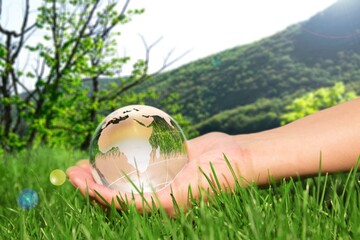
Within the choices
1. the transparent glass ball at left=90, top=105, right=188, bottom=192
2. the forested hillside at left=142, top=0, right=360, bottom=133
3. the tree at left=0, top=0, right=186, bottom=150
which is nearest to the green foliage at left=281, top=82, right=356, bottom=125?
the tree at left=0, top=0, right=186, bottom=150

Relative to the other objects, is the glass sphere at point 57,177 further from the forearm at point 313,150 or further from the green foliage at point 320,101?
the green foliage at point 320,101

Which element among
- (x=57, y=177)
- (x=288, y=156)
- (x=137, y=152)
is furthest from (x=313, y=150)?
(x=57, y=177)

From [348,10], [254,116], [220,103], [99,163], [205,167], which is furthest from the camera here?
[348,10]

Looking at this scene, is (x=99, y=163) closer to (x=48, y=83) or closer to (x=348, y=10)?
(x=48, y=83)

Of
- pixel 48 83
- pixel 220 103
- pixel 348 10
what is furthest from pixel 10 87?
pixel 348 10

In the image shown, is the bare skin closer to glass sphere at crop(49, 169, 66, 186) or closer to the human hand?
the human hand

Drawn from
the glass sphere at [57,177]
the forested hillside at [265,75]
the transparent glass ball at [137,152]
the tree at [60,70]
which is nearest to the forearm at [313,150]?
the transparent glass ball at [137,152]

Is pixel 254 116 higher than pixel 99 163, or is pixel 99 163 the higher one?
pixel 99 163
